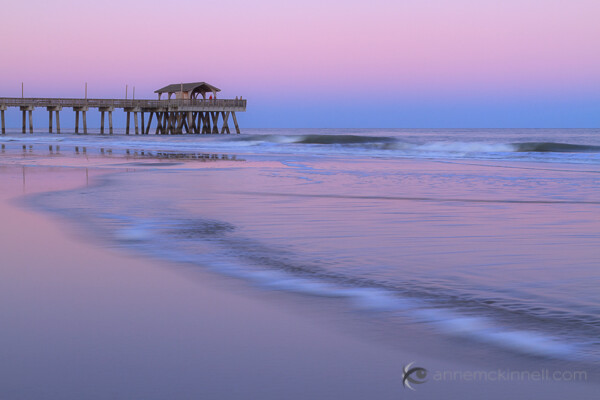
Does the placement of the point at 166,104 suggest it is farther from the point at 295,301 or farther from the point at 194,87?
the point at 295,301

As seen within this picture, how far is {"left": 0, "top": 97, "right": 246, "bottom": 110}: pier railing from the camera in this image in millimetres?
50000

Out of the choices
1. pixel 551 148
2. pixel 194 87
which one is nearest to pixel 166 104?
pixel 194 87

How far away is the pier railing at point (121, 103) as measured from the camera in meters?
50.0

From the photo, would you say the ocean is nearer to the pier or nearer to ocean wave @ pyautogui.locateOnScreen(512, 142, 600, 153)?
ocean wave @ pyautogui.locateOnScreen(512, 142, 600, 153)

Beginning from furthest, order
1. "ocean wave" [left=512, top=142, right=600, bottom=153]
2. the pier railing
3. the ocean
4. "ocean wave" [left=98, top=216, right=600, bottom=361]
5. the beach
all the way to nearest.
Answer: the pier railing
"ocean wave" [left=512, top=142, right=600, bottom=153]
the ocean
"ocean wave" [left=98, top=216, right=600, bottom=361]
the beach

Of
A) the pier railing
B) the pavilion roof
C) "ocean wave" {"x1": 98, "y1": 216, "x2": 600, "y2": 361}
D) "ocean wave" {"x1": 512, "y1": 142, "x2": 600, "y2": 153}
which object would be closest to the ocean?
"ocean wave" {"x1": 98, "y1": 216, "x2": 600, "y2": 361}

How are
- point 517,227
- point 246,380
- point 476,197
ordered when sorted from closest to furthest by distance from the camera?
point 246,380, point 517,227, point 476,197

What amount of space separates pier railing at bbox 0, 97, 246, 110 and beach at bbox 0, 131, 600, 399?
44019 mm

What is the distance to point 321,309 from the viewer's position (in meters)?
3.92

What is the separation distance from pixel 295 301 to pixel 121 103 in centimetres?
5100

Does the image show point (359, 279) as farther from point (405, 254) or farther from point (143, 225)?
point (143, 225)

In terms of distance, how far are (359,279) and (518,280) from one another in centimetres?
110

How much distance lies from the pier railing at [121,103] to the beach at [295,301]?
44.0m

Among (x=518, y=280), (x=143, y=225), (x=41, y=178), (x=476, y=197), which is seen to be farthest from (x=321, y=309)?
(x=41, y=178)
